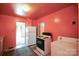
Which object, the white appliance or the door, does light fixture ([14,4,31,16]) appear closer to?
the door

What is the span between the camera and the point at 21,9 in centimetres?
146

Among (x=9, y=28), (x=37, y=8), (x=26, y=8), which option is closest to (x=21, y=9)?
(x=26, y=8)

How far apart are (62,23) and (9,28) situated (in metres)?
0.98

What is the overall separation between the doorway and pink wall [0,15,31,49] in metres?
0.06

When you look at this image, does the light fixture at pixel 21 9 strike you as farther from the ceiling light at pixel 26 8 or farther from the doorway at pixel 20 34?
the doorway at pixel 20 34

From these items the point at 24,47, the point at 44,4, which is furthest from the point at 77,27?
the point at 24,47

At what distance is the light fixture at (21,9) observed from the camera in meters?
1.42

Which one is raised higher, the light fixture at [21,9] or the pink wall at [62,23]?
the light fixture at [21,9]

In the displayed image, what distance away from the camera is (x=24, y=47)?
61.2 inches

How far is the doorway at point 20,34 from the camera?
1.54 meters

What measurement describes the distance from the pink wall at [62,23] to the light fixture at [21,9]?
0.86ft

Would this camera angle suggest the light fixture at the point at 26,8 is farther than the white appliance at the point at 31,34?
No

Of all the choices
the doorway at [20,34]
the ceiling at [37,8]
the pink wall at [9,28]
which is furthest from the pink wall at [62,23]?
the pink wall at [9,28]

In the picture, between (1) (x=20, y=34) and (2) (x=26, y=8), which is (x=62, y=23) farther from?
(1) (x=20, y=34)
